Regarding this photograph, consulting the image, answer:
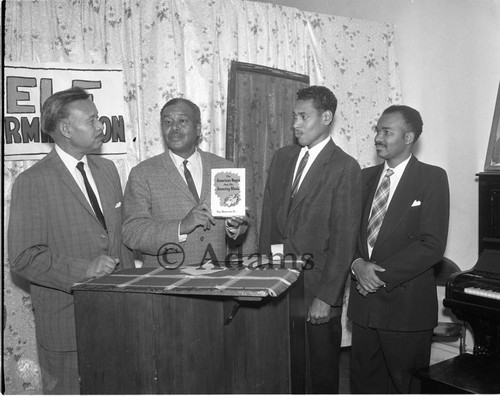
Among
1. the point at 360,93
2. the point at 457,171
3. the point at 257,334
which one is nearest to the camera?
the point at 257,334

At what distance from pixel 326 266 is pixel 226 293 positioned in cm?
103

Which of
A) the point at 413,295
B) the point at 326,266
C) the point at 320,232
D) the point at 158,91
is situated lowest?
the point at 413,295

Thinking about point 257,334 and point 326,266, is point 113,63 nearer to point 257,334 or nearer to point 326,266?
point 326,266

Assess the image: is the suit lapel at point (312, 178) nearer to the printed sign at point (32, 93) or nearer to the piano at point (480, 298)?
the piano at point (480, 298)

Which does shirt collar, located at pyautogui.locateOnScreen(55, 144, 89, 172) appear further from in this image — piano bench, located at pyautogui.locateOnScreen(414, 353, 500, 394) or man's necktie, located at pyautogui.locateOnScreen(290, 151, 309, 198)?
piano bench, located at pyautogui.locateOnScreen(414, 353, 500, 394)

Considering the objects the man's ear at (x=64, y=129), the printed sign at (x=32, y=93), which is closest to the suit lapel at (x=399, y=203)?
the man's ear at (x=64, y=129)

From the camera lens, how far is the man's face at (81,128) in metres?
2.33

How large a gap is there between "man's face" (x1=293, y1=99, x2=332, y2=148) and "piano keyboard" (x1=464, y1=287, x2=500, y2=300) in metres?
1.20

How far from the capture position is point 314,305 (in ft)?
8.06

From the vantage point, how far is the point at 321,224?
8.23 feet

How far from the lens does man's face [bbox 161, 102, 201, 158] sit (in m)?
2.60

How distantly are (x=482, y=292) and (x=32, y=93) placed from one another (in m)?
2.96

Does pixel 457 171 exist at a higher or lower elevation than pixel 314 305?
higher

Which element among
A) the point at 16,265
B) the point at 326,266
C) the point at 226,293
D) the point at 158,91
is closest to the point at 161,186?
the point at 16,265
